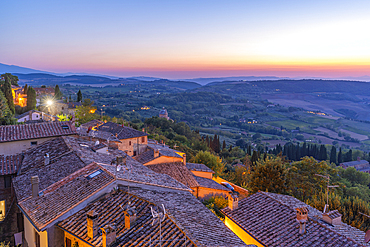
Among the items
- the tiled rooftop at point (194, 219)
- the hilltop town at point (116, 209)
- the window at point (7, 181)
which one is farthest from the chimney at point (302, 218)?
the window at point (7, 181)

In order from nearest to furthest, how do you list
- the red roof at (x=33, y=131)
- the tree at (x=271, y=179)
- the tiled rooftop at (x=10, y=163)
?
the tiled rooftop at (x=10, y=163)
the red roof at (x=33, y=131)
the tree at (x=271, y=179)

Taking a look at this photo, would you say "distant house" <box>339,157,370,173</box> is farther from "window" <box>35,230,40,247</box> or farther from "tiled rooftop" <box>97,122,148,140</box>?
"window" <box>35,230,40,247</box>

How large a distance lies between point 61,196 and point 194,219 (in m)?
5.10

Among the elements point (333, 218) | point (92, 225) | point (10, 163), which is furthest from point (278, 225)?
point (10, 163)

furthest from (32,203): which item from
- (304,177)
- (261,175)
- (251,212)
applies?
(304,177)

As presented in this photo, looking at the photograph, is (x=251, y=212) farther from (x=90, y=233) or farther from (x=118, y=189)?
(x=90, y=233)

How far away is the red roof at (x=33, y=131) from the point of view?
52.3 ft

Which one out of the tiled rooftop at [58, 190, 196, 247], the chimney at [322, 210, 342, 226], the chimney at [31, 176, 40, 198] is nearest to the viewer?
the tiled rooftop at [58, 190, 196, 247]

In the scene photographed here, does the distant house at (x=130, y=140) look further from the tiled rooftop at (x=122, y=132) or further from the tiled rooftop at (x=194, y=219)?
the tiled rooftop at (x=194, y=219)

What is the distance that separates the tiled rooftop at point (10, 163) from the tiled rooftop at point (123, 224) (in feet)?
23.9

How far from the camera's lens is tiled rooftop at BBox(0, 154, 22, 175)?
13.4 m

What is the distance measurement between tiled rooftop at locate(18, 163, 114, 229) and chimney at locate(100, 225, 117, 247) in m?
2.18

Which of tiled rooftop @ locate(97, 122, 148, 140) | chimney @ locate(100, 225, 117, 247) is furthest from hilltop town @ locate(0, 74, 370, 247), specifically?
tiled rooftop @ locate(97, 122, 148, 140)

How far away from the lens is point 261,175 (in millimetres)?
20312
